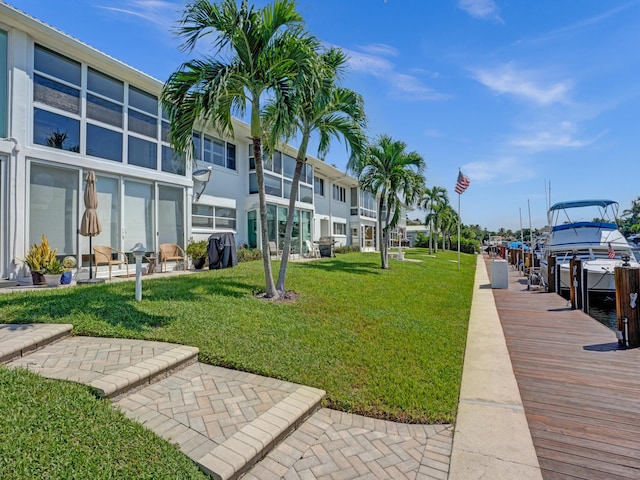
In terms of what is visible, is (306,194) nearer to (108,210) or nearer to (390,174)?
(390,174)

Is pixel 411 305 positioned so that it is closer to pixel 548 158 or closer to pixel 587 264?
pixel 587 264

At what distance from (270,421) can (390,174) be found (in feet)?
46.0

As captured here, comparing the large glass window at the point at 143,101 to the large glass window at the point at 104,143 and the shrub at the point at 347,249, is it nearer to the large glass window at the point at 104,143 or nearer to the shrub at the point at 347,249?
the large glass window at the point at 104,143

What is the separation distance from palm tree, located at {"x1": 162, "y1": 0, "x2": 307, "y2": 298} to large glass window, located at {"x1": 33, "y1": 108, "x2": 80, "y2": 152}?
4270 mm

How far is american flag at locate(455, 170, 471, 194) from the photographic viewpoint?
63.9 feet

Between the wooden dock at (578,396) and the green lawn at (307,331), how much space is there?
871 millimetres

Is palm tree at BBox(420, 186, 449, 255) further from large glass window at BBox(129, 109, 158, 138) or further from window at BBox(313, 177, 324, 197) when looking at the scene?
large glass window at BBox(129, 109, 158, 138)

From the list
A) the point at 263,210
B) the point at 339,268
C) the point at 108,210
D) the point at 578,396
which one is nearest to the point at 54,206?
the point at 108,210

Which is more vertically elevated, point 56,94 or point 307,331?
point 56,94

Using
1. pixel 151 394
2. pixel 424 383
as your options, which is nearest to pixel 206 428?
A: pixel 151 394

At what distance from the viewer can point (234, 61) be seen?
6.74 m

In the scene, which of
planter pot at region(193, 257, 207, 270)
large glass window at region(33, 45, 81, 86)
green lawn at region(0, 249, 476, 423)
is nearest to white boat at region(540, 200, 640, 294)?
green lawn at region(0, 249, 476, 423)

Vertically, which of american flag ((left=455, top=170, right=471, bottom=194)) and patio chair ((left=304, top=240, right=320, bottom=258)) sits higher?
american flag ((left=455, top=170, right=471, bottom=194))

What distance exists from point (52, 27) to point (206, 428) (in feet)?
34.5
